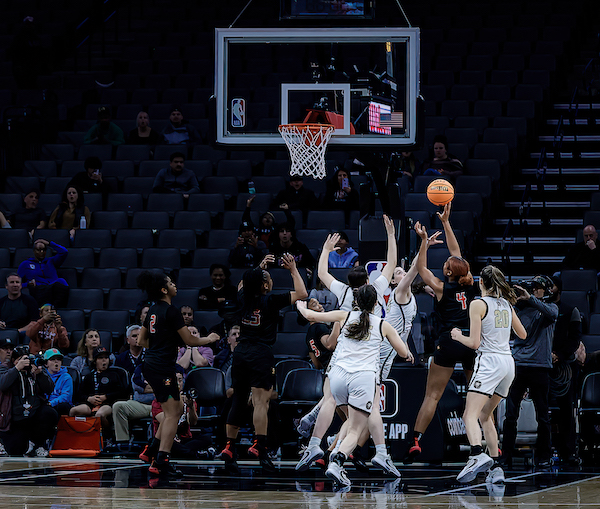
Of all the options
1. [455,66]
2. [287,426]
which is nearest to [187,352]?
[287,426]

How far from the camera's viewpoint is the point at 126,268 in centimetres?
1573

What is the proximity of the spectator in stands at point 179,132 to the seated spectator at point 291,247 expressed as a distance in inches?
160

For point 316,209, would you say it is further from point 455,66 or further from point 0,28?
point 0,28

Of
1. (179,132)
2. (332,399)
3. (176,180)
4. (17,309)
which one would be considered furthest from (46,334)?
(332,399)

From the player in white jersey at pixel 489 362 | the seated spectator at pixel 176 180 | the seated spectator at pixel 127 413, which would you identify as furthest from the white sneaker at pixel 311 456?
the seated spectator at pixel 176 180

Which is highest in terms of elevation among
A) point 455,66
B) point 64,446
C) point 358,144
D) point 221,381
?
point 455,66

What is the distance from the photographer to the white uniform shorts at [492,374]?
8961mm

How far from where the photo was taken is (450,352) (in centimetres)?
1001

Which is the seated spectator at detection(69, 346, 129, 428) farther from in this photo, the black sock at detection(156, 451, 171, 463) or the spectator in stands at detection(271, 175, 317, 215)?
the spectator in stands at detection(271, 175, 317, 215)

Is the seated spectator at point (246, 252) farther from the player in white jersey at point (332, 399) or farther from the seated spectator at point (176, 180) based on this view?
the player in white jersey at point (332, 399)

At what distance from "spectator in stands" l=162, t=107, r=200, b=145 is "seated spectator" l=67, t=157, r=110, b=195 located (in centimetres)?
171

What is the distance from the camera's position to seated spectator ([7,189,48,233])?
16.8m

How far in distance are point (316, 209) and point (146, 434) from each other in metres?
5.10

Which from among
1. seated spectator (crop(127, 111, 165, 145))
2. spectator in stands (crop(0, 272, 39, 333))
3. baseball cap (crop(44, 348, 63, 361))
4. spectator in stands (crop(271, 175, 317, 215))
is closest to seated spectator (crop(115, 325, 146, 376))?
baseball cap (crop(44, 348, 63, 361))
